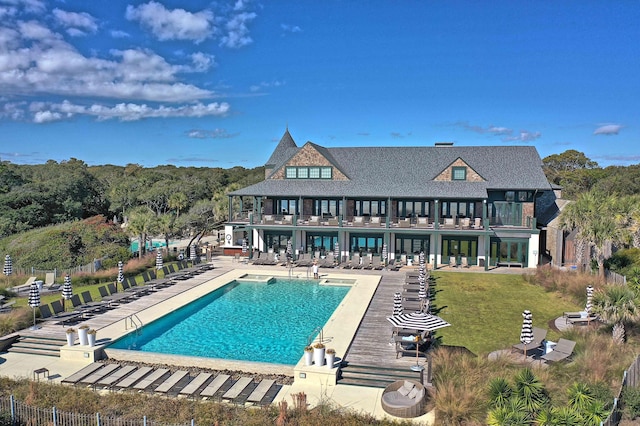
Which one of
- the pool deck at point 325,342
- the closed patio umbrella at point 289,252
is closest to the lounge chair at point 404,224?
the pool deck at point 325,342

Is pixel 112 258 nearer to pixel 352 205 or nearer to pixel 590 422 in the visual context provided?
pixel 352 205

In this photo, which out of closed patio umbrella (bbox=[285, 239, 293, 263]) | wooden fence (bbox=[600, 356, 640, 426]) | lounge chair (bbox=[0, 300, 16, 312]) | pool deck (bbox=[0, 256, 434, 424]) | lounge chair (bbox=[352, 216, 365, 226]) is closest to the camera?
wooden fence (bbox=[600, 356, 640, 426])

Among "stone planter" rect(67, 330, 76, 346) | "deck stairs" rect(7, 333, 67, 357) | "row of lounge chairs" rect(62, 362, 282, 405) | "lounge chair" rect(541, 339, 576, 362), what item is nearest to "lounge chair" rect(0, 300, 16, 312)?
"deck stairs" rect(7, 333, 67, 357)

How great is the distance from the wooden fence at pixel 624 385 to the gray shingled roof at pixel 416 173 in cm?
1773

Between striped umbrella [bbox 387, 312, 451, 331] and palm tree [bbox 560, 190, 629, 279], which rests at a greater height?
palm tree [bbox 560, 190, 629, 279]

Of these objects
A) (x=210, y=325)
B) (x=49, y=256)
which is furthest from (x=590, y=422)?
(x=49, y=256)

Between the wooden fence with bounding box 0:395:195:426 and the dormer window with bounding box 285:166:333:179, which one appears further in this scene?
the dormer window with bounding box 285:166:333:179

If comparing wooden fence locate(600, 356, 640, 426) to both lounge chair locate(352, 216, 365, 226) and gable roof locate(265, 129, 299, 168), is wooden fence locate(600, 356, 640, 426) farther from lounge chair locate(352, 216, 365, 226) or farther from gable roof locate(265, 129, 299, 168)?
gable roof locate(265, 129, 299, 168)

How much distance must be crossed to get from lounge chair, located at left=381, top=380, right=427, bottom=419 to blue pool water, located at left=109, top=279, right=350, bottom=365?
3955 mm

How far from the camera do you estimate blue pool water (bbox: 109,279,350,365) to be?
16.1 metres

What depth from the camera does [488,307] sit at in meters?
20.8

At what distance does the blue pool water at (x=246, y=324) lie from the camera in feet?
52.7

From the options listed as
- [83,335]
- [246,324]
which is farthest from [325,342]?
[83,335]

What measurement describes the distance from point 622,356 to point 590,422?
5.00 meters
